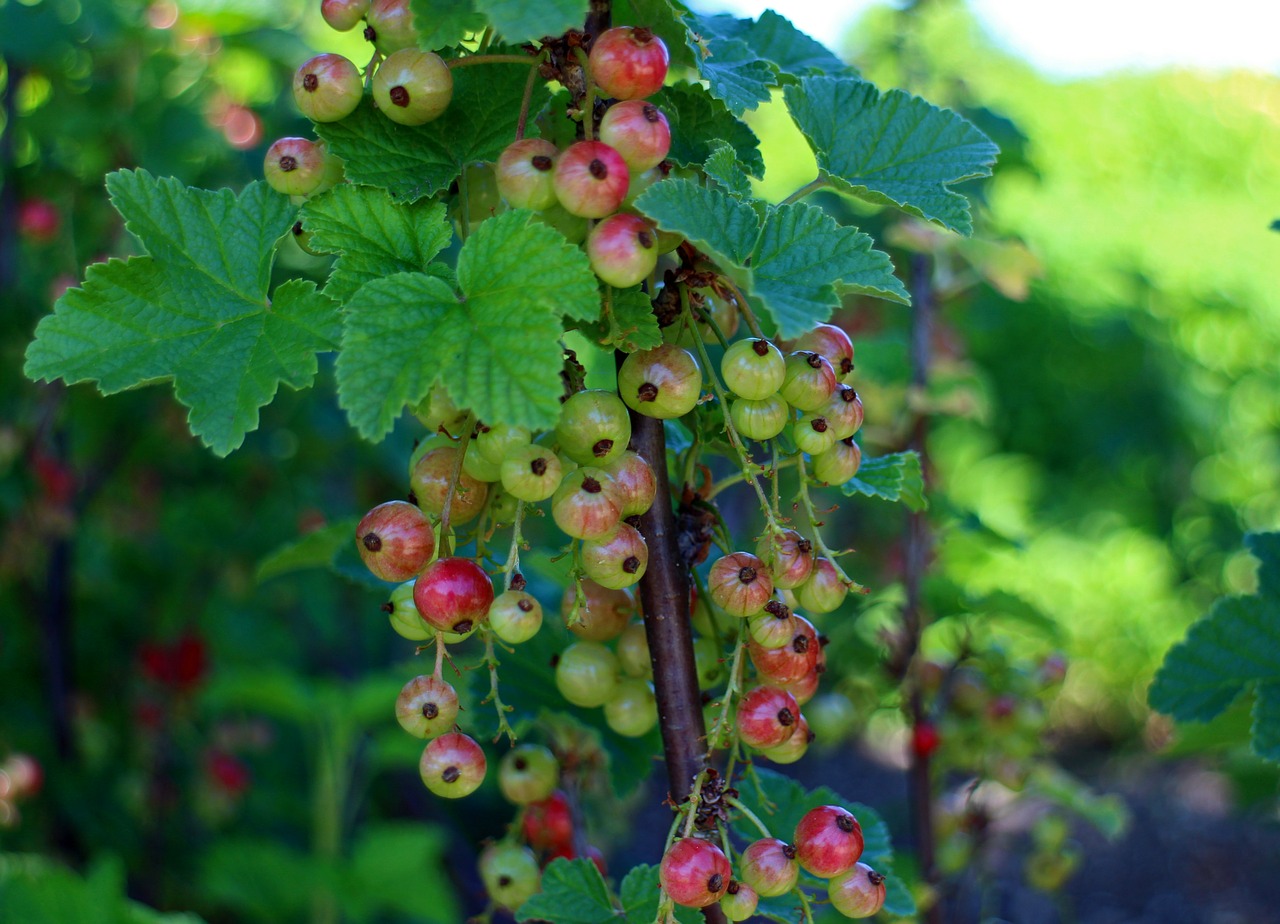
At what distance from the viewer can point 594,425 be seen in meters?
0.69

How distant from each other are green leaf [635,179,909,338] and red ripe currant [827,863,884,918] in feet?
1.29

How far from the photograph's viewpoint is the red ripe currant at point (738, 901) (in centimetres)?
70

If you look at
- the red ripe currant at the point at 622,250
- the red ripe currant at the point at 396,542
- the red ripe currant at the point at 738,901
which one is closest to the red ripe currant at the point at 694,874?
the red ripe currant at the point at 738,901

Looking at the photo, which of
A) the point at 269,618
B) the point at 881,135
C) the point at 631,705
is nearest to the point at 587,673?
the point at 631,705

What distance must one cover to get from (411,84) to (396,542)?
31 cm

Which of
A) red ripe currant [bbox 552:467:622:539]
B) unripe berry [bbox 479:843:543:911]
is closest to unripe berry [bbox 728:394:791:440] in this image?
red ripe currant [bbox 552:467:622:539]

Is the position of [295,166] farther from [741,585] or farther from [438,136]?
[741,585]

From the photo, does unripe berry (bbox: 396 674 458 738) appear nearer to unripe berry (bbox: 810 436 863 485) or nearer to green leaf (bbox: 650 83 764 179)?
unripe berry (bbox: 810 436 863 485)

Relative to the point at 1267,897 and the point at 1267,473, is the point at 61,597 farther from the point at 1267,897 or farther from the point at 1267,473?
the point at 1267,473

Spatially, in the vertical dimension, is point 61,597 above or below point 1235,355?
below

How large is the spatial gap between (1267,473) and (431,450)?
490 centimetres

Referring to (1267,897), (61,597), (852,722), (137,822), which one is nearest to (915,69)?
(852,722)

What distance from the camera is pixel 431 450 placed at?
2.56 feet

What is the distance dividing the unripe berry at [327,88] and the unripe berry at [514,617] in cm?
36
